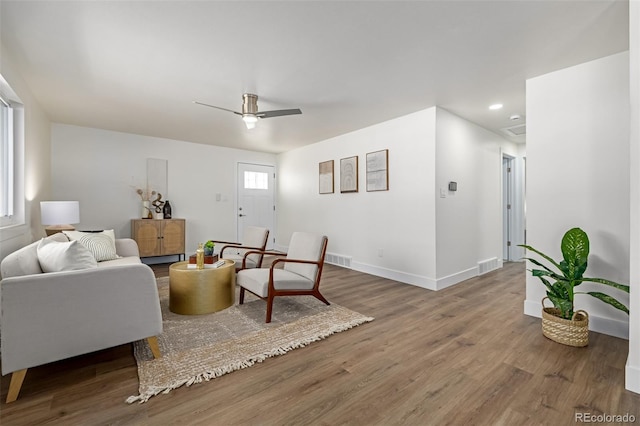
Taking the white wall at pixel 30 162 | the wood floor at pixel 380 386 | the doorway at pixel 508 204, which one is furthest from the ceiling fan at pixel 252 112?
the doorway at pixel 508 204

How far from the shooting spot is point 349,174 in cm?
497

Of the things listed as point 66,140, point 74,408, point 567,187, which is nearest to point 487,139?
point 567,187

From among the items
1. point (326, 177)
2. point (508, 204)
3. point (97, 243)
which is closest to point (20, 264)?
point (97, 243)

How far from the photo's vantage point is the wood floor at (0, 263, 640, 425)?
1500mm

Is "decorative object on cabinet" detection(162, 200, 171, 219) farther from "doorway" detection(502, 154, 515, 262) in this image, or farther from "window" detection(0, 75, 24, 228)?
"doorway" detection(502, 154, 515, 262)

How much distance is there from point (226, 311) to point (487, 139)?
4862 mm

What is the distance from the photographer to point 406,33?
2.14 meters

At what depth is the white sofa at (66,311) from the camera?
158 centimetres

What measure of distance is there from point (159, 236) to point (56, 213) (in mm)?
1756

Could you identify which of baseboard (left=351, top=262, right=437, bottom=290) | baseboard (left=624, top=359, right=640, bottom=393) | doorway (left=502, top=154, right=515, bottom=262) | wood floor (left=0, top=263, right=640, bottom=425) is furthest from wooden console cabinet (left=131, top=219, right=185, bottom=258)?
doorway (left=502, top=154, right=515, bottom=262)

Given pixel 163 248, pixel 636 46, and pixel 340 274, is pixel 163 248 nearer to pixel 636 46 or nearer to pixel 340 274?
pixel 340 274

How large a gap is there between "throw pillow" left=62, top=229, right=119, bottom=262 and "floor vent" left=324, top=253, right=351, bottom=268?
3416 mm

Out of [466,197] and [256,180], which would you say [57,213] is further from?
[466,197]

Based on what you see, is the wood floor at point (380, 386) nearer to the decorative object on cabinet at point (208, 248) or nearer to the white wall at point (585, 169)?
the white wall at point (585, 169)
